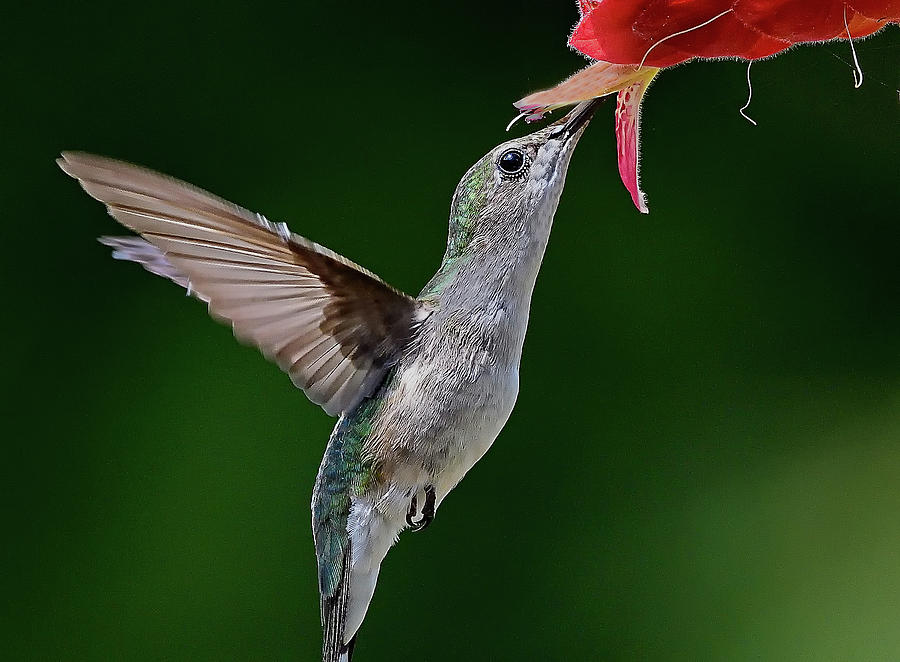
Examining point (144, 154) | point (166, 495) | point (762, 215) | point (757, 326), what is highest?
point (144, 154)

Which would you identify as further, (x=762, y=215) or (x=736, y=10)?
(x=762, y=215)

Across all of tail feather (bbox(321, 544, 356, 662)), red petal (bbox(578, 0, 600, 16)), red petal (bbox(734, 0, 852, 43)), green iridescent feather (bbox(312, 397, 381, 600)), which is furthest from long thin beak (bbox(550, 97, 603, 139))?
tail feather (bbox(321, 544, 356, 662))

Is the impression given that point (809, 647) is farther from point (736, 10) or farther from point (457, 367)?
point (736, 10)

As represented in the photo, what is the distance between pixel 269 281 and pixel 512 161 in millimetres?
256

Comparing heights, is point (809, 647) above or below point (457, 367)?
below

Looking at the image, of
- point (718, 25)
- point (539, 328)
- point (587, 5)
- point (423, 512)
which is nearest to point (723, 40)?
point (718, 25)

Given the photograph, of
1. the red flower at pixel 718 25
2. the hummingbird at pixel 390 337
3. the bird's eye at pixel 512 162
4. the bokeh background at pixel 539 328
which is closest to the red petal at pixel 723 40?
the red flower at pixel 718 25

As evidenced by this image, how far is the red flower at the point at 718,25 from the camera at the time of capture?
76 centimetres

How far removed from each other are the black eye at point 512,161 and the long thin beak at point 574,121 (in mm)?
58

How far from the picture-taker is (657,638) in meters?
2.22

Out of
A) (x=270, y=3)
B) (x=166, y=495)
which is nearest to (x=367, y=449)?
(x=166, y=495)

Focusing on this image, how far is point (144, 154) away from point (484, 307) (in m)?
1.43

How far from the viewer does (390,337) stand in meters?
1.13

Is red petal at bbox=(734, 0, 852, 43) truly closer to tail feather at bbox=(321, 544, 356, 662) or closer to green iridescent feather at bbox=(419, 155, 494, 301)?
green iridescent feather at bbox=(419, 155, 494, 301)
